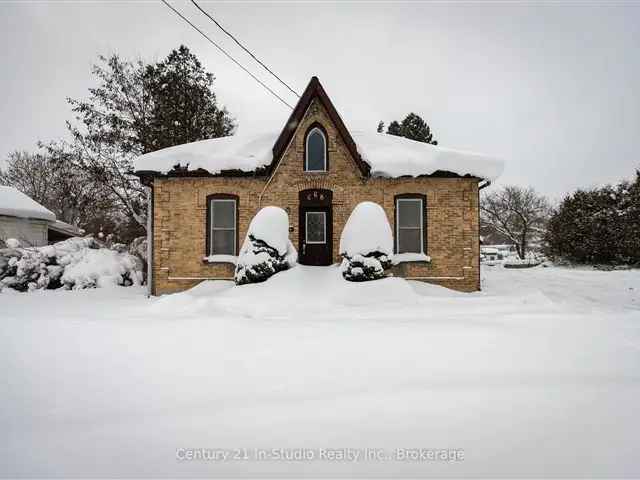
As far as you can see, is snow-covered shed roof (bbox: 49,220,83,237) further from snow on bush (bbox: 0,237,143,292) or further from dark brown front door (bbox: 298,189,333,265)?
dark brown front door (bbox: 298,189,333,265)

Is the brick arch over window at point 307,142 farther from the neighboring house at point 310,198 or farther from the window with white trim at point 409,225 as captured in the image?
the window with white trim at point 409,225

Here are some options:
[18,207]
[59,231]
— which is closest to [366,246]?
[18,207]

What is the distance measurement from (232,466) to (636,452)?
2516mm

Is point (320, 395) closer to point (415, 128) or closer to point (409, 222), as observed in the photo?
point (409, 222)

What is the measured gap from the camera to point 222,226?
11352 millimetres

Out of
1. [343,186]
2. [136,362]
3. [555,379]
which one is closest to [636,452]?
[555,379]

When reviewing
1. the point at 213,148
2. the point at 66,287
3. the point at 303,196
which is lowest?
the point at 66,287

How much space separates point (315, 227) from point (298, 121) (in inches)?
135

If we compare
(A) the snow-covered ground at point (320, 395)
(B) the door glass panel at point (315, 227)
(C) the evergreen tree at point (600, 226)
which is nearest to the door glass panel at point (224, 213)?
(B) the door glass panel at point (315, 227)

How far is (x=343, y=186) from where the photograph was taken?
1106 centimetres

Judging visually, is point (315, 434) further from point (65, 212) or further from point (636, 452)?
point (65, 212)

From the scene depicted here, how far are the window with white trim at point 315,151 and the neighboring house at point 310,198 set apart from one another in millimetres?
33

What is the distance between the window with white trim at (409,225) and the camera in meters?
11.2

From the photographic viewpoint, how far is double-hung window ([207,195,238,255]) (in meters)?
11.3
